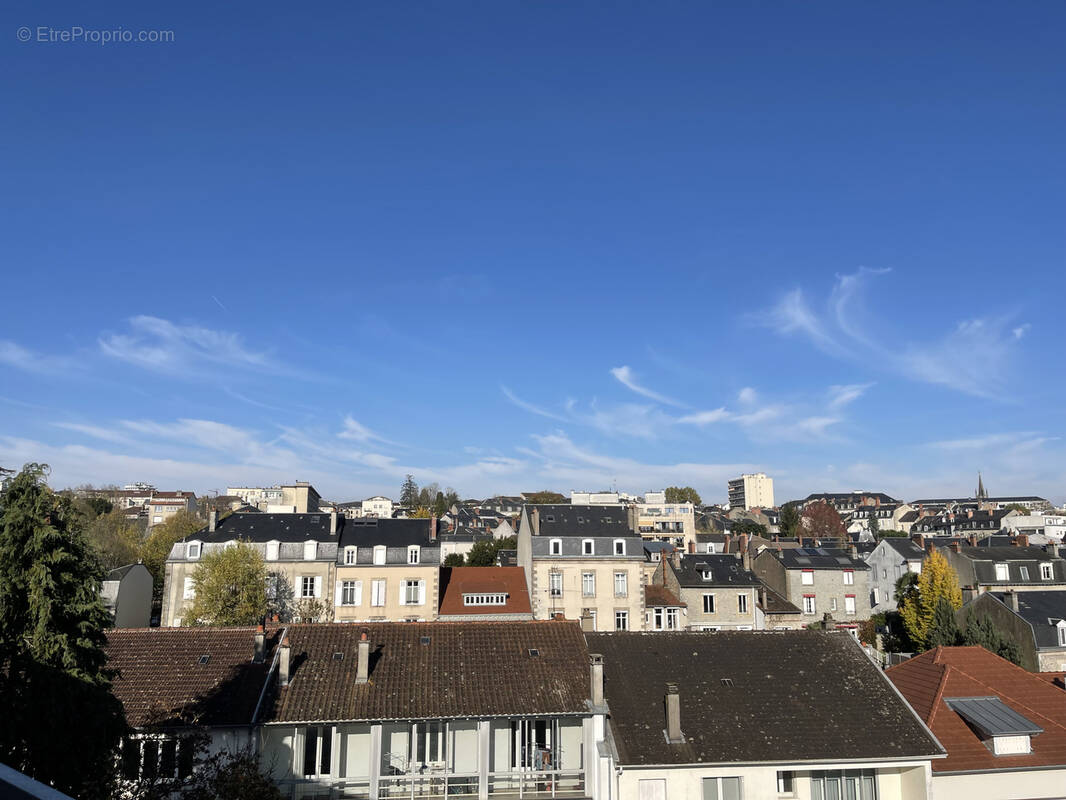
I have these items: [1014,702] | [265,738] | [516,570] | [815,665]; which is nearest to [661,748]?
[815,665]

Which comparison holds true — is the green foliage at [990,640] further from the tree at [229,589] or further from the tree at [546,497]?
the tree at [546,497]

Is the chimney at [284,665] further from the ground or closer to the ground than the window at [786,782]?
further from the ground

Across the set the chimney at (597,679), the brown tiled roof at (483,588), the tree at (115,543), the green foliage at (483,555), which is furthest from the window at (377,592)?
the chimney at (597,679)

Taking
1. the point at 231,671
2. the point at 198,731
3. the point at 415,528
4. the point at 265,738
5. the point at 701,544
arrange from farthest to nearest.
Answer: the point at 701,544 < the point at 415,528 < the point at 231,671 < the point at 265,738 < the point at 198,731

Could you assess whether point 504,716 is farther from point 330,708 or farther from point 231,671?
point 231,671

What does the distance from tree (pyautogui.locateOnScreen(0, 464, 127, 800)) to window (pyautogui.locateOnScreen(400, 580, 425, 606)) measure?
33.8 m

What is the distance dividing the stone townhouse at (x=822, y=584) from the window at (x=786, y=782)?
37116 mm

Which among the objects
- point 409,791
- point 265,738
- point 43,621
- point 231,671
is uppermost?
point 43,621

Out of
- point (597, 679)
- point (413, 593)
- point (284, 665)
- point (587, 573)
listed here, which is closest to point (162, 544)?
point (413, 593)

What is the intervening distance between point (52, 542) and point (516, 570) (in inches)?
1560

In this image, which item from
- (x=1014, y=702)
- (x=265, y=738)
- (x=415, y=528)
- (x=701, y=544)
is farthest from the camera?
(x=701, y=544)

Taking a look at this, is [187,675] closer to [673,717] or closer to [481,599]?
[673,717]

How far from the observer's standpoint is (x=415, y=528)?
167 ft

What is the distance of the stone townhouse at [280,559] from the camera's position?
4603 centimetres
